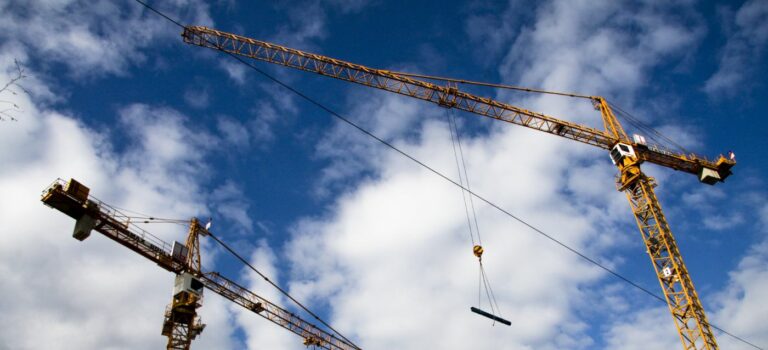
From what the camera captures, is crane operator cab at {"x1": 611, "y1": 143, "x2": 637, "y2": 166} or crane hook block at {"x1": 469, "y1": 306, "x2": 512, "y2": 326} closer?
crane hook block at {"x1": 469, "y1": 306, "x2": 512, "y2": 326}

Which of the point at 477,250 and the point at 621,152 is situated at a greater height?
the point at 621,152

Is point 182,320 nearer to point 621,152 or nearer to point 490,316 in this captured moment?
point 490,316

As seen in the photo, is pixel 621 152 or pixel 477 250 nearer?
pixel 477 250

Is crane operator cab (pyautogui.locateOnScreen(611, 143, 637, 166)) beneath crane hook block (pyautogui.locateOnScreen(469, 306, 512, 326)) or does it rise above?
above

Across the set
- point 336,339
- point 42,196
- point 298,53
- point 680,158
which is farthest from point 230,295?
point 680,158

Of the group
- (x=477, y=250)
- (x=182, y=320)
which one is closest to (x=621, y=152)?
(x=477, y=250)

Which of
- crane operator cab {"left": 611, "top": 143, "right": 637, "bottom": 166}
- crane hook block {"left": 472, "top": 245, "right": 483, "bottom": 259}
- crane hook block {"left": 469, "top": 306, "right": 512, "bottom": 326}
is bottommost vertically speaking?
crane hook block {"left": 469, "top": 306, "right": 512, "bottom": 326}

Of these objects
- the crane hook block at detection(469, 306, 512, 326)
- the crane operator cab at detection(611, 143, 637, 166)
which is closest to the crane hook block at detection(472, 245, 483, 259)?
the crane hook block at detection(469, 306, 512, 326)

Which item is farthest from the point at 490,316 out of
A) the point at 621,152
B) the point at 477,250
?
the point at 621,152

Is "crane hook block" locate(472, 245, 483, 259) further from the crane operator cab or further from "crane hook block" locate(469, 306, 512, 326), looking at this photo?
the crane operator cab

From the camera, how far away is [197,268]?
48000 millimetres

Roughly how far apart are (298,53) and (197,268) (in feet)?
77.1

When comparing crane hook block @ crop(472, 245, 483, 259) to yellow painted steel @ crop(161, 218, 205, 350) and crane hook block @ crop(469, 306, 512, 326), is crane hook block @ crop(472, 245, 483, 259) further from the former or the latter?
yellow painted steel @ crop(161, 218, 205, 350)

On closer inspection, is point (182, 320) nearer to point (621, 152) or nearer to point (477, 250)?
point (477, 250)
